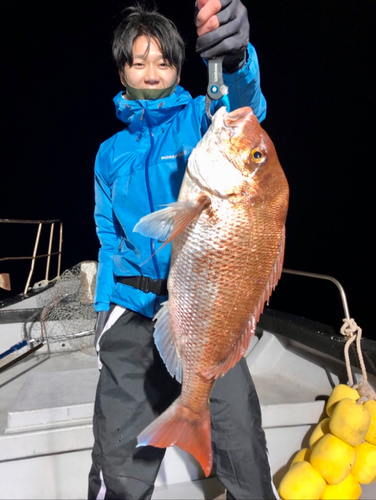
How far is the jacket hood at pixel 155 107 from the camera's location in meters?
1.65

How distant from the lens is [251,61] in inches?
55.8

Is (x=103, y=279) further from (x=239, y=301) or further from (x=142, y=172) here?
(x=239, y=301)

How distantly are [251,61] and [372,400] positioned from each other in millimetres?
1909

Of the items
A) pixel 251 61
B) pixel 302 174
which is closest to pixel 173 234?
pixel 251 61

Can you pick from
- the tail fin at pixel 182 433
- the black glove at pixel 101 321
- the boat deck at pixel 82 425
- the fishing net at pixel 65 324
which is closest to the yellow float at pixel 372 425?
the boat deck at pixel 82 425

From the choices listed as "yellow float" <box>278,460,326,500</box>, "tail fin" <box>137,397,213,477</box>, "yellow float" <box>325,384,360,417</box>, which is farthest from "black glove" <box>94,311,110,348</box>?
"yellow float" <box>325,384,360,417</box>

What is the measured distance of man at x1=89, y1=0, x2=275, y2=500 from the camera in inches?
62.8

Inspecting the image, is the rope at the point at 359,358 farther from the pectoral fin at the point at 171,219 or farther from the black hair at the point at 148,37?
the black hair at the point at 148,37

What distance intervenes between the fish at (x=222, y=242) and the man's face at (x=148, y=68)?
624 mm

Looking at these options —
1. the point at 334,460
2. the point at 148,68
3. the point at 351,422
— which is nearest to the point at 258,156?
the point at 148,68

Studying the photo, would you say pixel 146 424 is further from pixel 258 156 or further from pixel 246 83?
pixel 246 83

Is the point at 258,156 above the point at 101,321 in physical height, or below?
above

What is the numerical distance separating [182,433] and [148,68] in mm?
1543

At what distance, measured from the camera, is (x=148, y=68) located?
5.57 feet
